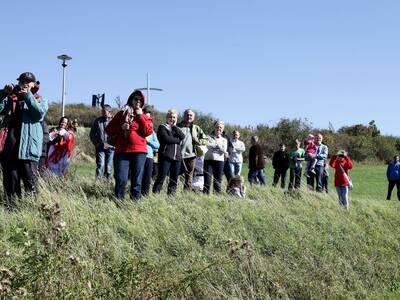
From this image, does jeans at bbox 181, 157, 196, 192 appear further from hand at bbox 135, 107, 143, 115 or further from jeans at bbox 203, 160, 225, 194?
hand at bbox 135, 107, 143, 115

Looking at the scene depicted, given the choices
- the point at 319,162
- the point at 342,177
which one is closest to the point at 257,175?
the point at 319,162

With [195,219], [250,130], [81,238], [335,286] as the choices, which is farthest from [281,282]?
[250,130]

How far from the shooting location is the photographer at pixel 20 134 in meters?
6.90

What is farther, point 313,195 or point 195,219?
point 313,195

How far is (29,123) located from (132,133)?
155cm

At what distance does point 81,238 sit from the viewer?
5590mm

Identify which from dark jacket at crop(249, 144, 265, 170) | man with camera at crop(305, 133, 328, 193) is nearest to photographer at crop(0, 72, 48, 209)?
dark jacket at crop(249, 144, 265, 170)

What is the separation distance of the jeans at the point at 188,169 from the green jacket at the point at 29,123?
347 centimetres

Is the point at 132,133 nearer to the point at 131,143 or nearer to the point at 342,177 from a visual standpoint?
the point at 131,143

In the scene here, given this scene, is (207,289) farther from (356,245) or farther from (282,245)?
(356,245)

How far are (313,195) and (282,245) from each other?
4.46 m

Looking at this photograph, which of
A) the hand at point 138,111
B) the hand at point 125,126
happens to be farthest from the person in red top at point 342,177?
the hand at point 125,126

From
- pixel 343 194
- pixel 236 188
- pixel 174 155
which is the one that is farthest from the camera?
pixel 343 194

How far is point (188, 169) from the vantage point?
33.8 feet
